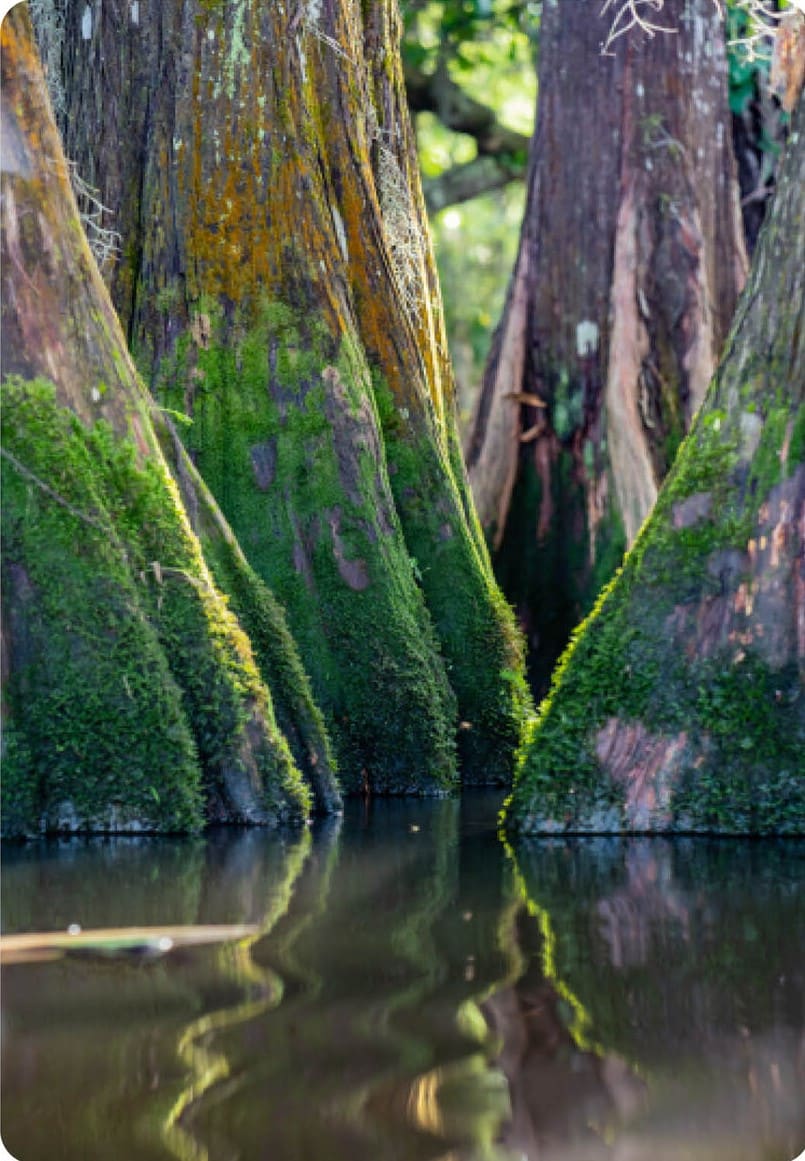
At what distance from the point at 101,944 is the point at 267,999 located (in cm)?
74

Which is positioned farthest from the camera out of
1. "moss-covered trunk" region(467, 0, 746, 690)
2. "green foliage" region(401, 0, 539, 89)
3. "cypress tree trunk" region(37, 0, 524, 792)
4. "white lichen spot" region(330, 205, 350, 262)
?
"green foliage" region(401, 0, 539, 89)

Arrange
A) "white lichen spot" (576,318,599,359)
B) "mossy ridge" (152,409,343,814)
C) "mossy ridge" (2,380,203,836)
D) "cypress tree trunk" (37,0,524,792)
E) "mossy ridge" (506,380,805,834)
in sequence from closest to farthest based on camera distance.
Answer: "mossy ridge" (2,380,203,836)
"mossy ridge" (506,380,805,834)
"mossy ridge" (152,409,343,814)
"cypress tree trunk" (37,0,524,792)
"white lichen spot" (576,318,599,359)

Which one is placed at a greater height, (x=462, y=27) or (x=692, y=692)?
(x=462, y=27)

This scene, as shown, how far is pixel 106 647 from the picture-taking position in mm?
6598

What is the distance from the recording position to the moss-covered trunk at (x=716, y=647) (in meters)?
6.71

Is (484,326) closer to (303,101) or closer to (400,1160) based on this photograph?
(303,101)

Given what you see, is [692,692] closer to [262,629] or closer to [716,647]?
[716,647]

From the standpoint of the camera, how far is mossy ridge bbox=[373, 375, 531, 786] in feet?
29.4

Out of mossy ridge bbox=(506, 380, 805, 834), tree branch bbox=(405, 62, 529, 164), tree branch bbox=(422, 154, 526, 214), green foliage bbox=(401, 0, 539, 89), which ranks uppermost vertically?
green foliage bbox=(401, 0, 539, 89)

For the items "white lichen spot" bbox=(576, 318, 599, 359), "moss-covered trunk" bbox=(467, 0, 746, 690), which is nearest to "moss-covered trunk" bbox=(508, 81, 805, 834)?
"moss-covered trunk" bbox=(467, 0, 746, 690)

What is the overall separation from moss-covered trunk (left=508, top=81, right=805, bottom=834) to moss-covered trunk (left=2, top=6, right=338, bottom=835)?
1.35 m

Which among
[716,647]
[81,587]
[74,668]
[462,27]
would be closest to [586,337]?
[716,647]

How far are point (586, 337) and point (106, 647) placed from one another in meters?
5.67

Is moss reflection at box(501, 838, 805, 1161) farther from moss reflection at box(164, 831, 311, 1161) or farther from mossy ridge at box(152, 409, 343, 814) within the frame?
mossy ridge at box(152, 409, 343, 814)
